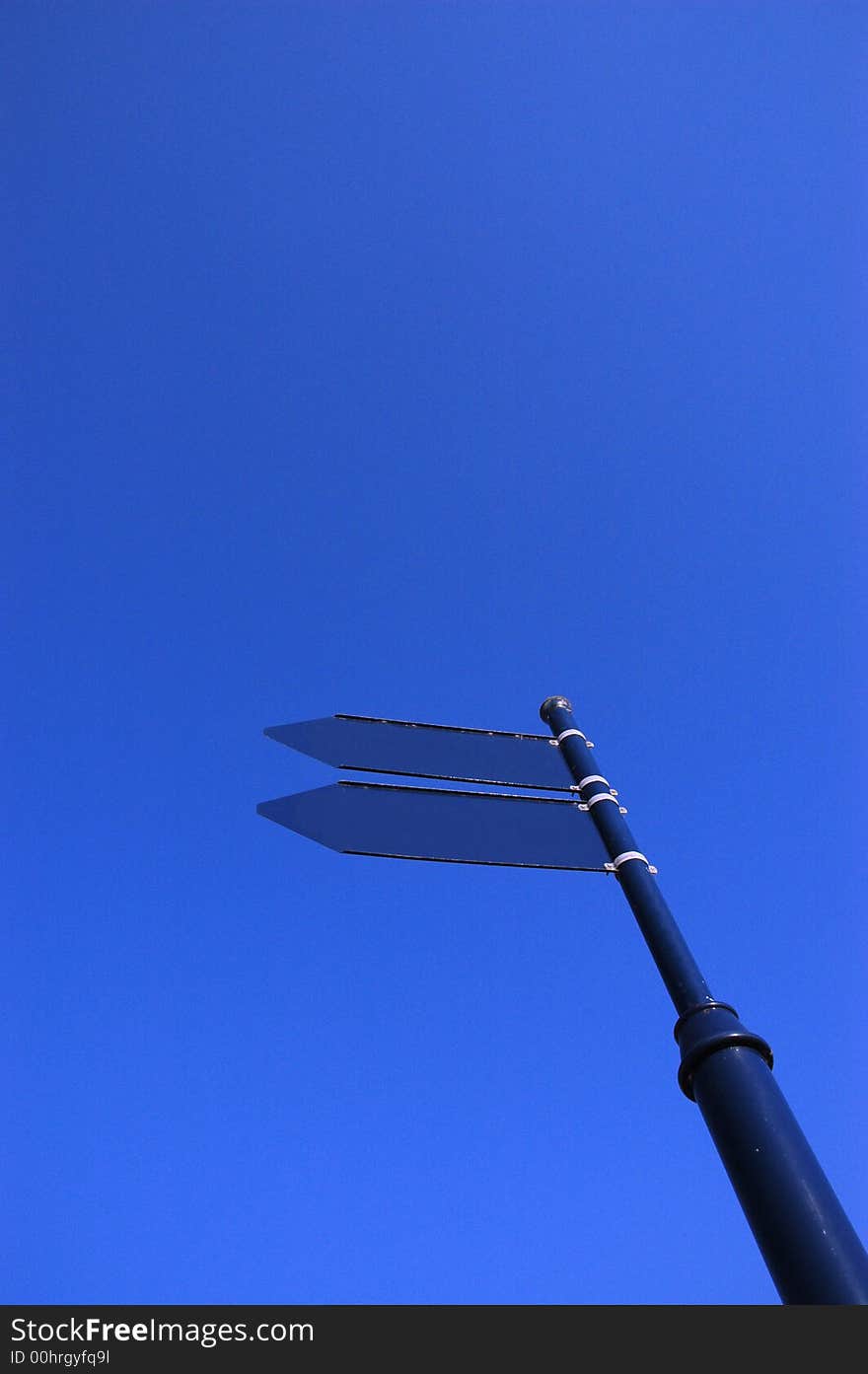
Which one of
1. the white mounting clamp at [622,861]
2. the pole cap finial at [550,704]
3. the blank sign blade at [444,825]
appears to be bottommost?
the white mounting clamp at [622,861]

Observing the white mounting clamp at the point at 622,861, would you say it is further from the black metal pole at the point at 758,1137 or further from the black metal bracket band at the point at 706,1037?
the black metal bracket band at the point at 706,1037

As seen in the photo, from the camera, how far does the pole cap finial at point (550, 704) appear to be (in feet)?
14.0

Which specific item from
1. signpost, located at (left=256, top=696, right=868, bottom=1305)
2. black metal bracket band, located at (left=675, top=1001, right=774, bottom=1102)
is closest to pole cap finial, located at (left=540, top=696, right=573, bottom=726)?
signpost, located at (left=256, top=696, right=868, bottom=1305)

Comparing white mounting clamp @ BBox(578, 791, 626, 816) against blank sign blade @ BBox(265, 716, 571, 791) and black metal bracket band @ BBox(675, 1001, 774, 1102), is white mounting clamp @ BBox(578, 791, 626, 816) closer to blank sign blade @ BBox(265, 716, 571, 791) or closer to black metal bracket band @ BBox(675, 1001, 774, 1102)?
blank sign blade @ BBox(265, 716, 571, 791)

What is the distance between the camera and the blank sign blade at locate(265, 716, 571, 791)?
347 cm

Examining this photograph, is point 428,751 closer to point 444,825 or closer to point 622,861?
point 444,825

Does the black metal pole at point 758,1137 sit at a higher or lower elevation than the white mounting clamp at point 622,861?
lower

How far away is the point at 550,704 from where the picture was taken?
429cm

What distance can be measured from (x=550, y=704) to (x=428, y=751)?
34.0 inches

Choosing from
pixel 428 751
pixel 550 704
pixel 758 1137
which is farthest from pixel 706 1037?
pixel 550 704

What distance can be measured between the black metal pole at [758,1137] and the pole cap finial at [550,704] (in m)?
1.31

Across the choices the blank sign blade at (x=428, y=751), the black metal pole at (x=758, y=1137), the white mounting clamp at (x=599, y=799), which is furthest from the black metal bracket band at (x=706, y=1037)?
the blank sign blade at (x=428, y=751)
